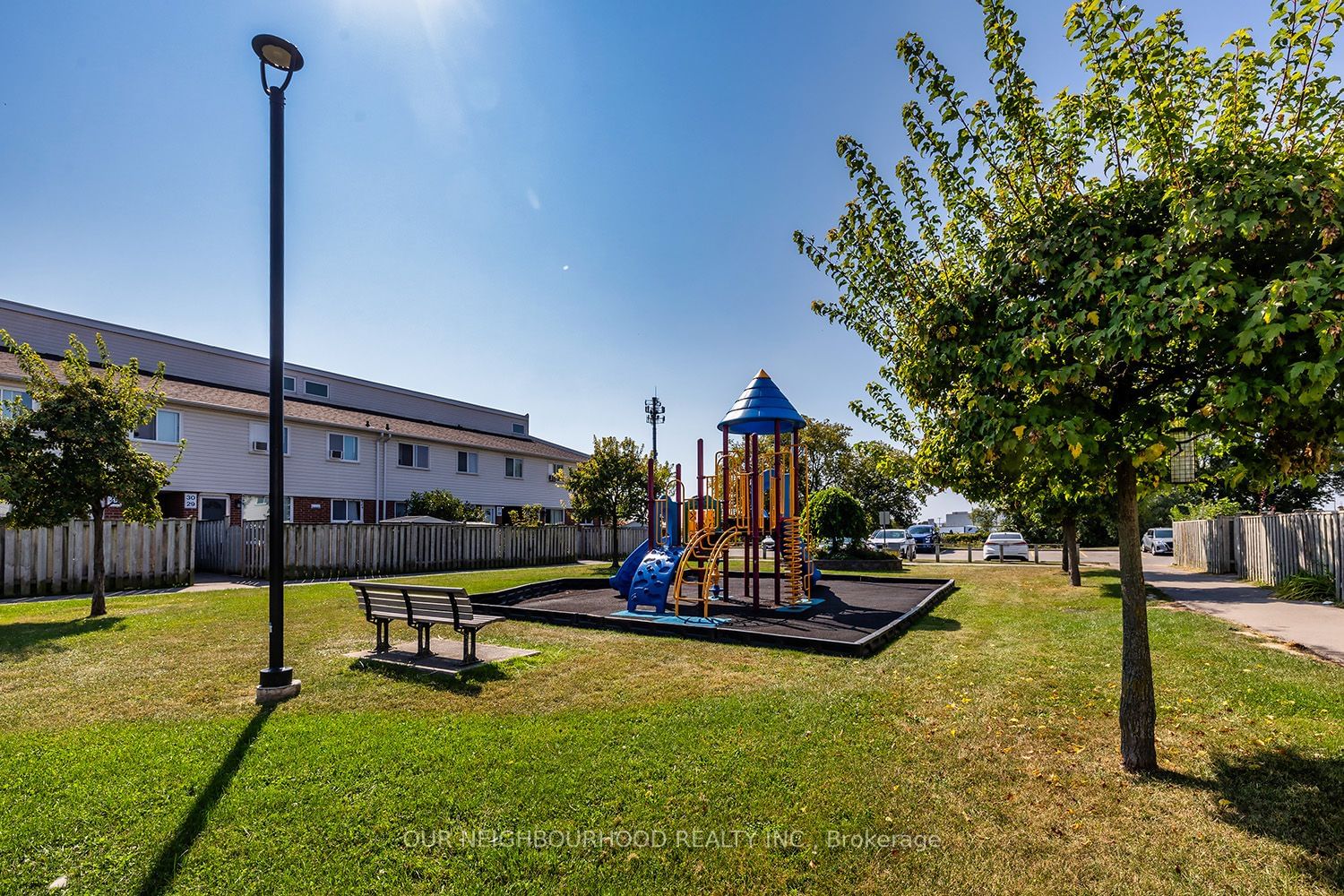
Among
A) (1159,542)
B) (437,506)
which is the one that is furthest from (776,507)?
(1159,542)

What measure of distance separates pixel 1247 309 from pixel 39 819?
7.37 meters

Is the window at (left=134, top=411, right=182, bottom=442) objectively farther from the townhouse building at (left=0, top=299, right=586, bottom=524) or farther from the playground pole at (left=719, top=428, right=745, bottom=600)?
the playground pole at (left=719, top=428, right=745, bottom=600)

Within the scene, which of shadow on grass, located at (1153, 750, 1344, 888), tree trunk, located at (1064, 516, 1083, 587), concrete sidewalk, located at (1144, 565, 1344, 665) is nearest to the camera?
shadow on grass, located at (1153, 750, 1344, 888)

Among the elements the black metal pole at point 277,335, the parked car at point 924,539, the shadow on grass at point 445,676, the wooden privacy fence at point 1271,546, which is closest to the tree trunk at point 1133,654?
the shadow on grass at point 445,676

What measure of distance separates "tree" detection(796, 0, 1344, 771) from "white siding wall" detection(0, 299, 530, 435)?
3123 cm

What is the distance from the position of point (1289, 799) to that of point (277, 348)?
9.26 m

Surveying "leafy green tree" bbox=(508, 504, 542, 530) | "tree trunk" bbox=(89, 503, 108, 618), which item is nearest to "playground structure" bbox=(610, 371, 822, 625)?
"tree trunk" bbox=(89, 503, 108, 618)

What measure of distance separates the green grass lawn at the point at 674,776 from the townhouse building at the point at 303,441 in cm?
1732

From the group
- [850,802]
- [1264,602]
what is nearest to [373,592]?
[850,802]

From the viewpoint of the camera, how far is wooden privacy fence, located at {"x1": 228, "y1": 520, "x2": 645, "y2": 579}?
20.2 metres

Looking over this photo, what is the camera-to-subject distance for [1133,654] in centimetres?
495

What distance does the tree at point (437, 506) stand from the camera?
95.6 ft

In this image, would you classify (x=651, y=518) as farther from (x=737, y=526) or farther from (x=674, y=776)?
(x=674, y=776)

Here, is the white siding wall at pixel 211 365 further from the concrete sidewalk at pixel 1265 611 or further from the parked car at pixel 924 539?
the concrete sidewalk at pixel 1265 611
